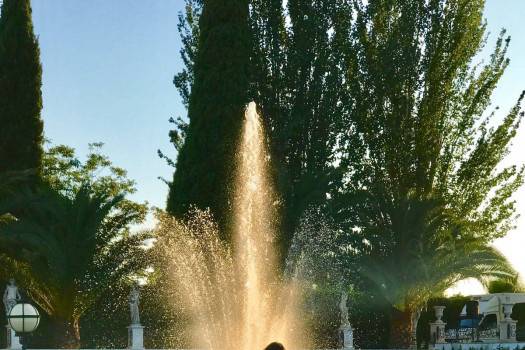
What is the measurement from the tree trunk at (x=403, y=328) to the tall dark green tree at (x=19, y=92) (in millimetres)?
11348

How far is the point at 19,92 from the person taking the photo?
26.1 metres

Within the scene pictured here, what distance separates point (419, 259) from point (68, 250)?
8.66 m

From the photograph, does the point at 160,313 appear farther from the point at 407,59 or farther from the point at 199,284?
the point at 407,59

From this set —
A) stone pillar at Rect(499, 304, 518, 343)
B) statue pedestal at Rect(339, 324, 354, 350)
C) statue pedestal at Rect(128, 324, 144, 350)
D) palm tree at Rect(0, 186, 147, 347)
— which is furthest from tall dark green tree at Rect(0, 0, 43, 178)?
stone pillar at Rect(499, 304, 518, 343)

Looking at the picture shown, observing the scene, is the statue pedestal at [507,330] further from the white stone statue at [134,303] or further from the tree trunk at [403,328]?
the white stone statue at [134,303]

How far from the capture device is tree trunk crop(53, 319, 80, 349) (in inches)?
837

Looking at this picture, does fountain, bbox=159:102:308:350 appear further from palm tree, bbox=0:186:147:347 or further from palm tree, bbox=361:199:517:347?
palm tree, bbox=361:199:517:347

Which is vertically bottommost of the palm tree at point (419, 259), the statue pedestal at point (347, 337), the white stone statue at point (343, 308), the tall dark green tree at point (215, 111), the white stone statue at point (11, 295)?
the statue pedestal at point (347, 337)

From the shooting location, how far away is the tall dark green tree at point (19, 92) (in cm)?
2559

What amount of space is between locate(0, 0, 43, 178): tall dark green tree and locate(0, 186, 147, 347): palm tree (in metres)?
4.41

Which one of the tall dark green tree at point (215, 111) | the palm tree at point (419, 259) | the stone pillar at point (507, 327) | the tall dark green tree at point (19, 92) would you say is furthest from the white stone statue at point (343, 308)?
the tall dark green tree at point (19, 92)

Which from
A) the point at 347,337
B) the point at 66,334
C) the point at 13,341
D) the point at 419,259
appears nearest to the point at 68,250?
the point at 66,334

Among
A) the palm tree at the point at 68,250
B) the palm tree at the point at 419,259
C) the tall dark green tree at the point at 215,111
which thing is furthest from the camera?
the tall dark green tree at the point at 215,111

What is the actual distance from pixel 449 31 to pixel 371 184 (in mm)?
5240
